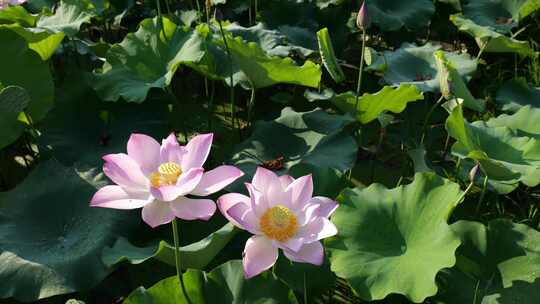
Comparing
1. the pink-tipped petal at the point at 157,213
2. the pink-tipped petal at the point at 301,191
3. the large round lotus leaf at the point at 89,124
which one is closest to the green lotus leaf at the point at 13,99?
the large round lotus leaf at the point at 89,124

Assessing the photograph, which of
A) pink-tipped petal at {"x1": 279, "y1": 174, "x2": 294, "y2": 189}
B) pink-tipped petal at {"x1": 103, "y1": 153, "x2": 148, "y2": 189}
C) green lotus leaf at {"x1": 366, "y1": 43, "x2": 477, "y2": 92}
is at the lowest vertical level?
green lotus leaf at {"x1": 366, "y1": 43, "x2": 477, "y2": 92}

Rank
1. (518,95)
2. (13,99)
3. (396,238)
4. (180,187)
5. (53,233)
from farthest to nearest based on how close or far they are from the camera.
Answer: (518,95) < (13,99) < (53,233) < (396,238) < (180,187)

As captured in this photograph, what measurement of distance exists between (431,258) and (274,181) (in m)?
0.46

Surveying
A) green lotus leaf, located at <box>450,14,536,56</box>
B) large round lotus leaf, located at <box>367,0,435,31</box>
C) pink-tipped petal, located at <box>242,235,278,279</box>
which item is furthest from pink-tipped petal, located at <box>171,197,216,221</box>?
large round lotus leaf, located at <box>367,0,435,31</box>

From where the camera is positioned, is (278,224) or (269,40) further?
(269,40)

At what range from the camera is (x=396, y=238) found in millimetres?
1583

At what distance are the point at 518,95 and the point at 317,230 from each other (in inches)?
68.7

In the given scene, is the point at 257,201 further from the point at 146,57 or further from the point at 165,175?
the point at 146,57

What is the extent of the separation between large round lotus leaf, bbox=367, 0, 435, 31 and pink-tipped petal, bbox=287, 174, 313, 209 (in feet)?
6.55

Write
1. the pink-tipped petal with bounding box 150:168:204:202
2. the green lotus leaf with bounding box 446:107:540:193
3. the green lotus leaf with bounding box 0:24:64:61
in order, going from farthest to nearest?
the green lotus leaf with bounding box 0:24:64:61 < the green lotus leaf with bounding box 446:107:540:193 < the pink-tipped petal with bounding box 150:168:204:202

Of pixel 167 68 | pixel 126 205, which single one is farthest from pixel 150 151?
pixel 167 68

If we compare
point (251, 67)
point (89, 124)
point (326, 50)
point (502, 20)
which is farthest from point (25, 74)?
point (502, 20)

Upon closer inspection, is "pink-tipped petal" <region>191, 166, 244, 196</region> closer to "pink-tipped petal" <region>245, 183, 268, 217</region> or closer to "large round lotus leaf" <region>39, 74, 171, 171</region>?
"pink-tipped petal" <region>245, 183, 268, 217</region>

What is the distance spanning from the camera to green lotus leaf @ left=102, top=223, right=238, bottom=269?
1.40 m
